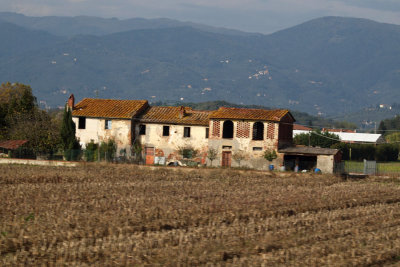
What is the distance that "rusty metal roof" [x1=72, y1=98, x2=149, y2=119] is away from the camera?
68.6 meters

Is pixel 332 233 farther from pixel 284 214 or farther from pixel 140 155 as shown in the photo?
pixel 140 155

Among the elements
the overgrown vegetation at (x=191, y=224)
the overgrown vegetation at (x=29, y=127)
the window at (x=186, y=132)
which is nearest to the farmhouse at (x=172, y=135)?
the window at (x=186, y=132)

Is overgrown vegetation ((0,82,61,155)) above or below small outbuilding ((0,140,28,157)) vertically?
above

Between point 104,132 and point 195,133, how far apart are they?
9.19 metres

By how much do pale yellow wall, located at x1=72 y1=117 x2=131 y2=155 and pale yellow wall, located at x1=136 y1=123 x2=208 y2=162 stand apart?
1703 millimetres

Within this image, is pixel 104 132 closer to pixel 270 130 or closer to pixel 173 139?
pixel 173 139

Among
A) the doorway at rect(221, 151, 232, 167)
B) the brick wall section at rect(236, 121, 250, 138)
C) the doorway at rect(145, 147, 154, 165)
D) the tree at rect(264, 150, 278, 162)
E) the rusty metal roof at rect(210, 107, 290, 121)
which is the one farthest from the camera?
the doorway at rect(145, 147, 154, 165)

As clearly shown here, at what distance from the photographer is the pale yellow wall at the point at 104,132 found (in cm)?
6762

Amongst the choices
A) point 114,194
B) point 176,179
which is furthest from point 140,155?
point 114,194

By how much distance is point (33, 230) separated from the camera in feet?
72.7

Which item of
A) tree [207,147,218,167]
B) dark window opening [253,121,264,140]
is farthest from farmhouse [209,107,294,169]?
dark window opening [253,121,264,140]

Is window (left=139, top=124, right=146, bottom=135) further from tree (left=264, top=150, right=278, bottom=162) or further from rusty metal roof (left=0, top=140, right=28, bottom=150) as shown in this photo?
tree (left=264, top=150, right=278, bottom=162)

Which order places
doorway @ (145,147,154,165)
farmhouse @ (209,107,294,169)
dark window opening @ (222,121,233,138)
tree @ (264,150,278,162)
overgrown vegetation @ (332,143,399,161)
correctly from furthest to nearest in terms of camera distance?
overgrown vegetation @ (332,143,399,161)
doorway @ (145,147,154,165)
dark window opening @ (222,121,233,138)
farmhouse @ (209,107,294,169)
tree @ (264,150,278,162)

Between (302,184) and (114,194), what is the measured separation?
16.1 m
